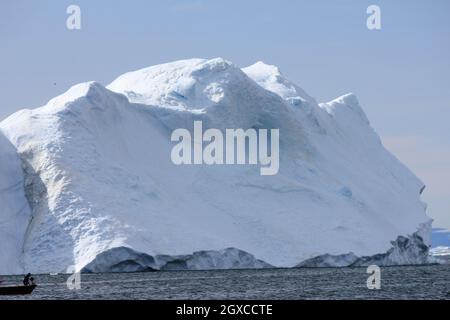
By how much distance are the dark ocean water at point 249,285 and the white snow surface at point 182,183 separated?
1.84 metres

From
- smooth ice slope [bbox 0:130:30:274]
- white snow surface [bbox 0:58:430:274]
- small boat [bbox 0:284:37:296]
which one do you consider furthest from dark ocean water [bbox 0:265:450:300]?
white snow surface [bbox 0:58:430:274]

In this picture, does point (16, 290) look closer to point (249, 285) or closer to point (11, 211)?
point (249, 285)

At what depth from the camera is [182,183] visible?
57688mm

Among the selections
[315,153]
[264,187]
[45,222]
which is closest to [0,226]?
[45,222]

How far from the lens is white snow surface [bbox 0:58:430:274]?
167 ft

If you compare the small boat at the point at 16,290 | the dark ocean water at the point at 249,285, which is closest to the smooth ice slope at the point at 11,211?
the dark ocean water at the point at 249,285

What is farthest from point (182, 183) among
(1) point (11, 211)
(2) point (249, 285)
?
(2) point (249, 285)

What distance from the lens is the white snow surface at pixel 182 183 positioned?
5091 centimetres

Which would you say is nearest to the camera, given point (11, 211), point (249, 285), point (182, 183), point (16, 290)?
point (16, 290)

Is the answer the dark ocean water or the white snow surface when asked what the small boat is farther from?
the white snow surface

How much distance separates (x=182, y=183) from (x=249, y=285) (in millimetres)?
16383

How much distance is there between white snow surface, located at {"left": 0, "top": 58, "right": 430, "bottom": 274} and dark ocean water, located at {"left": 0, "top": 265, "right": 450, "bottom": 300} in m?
1.84

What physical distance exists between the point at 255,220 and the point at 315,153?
9164mm

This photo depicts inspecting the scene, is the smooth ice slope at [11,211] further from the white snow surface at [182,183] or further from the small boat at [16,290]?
the small boat at [16,290]
